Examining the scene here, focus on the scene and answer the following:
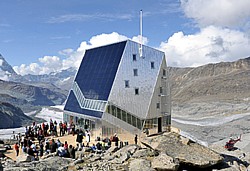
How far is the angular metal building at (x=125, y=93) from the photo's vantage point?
34438 millimetres

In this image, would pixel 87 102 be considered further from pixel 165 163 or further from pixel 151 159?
pixel 165 163

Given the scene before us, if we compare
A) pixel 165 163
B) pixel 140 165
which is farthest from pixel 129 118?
pixel 165 163

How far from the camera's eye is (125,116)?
3488 cm

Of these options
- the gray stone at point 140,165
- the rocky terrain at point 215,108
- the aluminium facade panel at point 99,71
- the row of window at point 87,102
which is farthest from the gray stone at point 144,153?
the rocky terrain at point 215,108

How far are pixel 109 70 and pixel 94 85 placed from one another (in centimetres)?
323

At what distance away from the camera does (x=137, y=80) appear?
36062 millimetres

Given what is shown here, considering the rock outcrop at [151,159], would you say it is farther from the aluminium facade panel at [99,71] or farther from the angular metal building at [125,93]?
the aluminium facade panel at [99,71]

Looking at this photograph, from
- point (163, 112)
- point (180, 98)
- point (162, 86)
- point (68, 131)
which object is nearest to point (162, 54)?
point (162, 86)

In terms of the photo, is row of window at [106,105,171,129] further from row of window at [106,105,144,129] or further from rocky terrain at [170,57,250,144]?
rocky terrain at [170,57,250,144]

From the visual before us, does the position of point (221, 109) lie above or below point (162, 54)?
below

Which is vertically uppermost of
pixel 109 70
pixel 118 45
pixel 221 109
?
pixel 118 45

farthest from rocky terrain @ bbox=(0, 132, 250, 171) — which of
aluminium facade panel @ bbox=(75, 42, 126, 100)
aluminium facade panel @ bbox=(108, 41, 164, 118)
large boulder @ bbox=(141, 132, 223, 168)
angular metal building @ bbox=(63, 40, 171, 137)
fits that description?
aluminium facade panel @ bbox=(75, 42, 126, 100)

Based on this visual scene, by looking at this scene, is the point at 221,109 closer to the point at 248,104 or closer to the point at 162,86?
the point at 248,104

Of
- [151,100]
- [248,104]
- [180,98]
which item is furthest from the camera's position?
[180,98]
